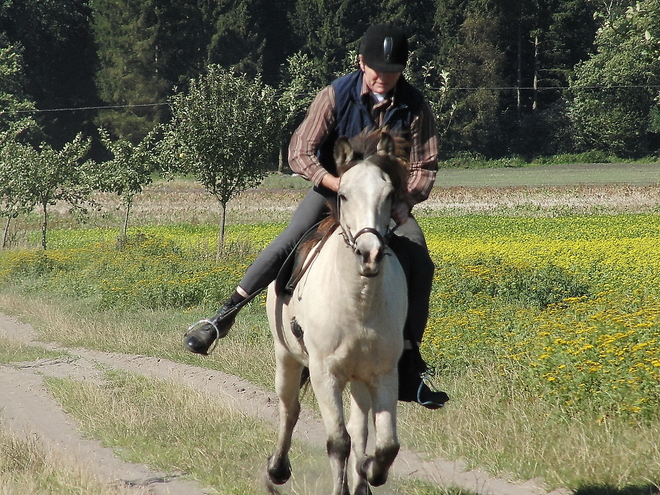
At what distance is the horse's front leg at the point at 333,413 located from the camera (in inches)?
209

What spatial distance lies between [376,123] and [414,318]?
1293mm

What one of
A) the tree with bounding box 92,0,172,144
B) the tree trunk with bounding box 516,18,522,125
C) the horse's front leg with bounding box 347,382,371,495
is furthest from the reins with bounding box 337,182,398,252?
the tree trunk with bounding box 516,18,522,125

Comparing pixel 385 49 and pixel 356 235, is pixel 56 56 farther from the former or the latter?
pixel 356 235

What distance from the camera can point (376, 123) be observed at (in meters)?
5.70

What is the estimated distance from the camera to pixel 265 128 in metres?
22.9

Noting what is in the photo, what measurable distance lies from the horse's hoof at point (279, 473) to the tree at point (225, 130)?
1673 centimetres

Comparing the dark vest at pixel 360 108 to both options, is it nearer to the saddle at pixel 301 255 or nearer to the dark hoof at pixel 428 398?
the saddle at pixel 301 255

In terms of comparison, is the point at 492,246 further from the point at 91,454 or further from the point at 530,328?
the point at 91,454

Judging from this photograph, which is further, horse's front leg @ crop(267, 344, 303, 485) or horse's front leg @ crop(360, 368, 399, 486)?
horse's front leg @ crop(267, 344, 303, 485)

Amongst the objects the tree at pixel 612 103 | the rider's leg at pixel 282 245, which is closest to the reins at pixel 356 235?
the rider's leg at pixel 282 245

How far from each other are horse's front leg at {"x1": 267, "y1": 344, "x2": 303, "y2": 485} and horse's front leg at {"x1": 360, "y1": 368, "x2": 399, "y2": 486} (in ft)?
4.12

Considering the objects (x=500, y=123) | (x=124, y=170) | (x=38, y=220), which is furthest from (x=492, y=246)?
(x=500, y=123)

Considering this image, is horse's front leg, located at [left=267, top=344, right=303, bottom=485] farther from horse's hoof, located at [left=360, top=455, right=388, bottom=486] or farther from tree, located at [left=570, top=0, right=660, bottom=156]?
tree, located at [left=570, top=0, right=660, bottom=156]

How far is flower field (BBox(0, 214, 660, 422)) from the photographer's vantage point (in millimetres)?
7551
